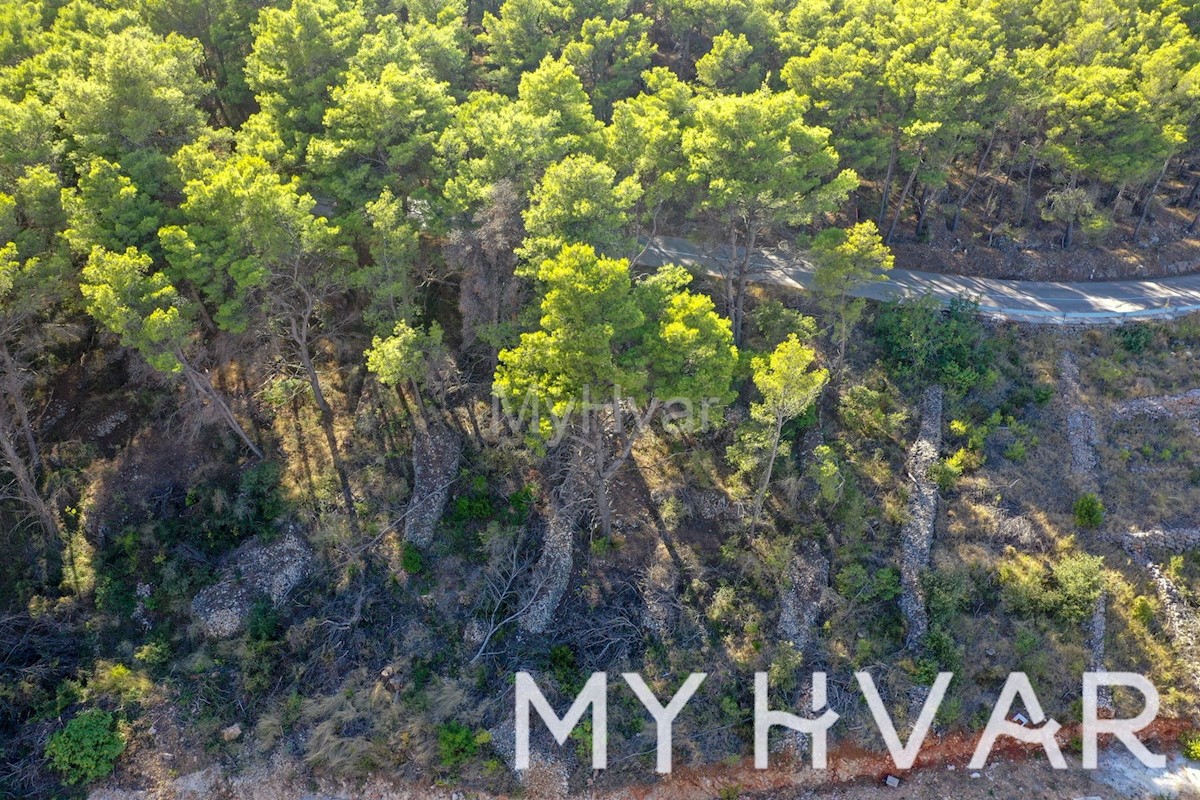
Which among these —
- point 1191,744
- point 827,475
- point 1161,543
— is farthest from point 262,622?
point 1161,543

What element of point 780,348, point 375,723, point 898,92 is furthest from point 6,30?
point 898,92

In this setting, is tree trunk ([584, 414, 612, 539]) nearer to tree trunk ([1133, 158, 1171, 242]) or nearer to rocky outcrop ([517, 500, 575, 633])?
rocky outcrop ([517, 500, 575, 633])

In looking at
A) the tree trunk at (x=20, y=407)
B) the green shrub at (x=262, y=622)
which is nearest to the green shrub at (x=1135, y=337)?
the green shrub at (x=262, y=622)

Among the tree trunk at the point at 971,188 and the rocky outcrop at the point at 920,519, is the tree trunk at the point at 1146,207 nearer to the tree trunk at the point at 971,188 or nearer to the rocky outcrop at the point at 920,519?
the tree trunk at the point at 971,188

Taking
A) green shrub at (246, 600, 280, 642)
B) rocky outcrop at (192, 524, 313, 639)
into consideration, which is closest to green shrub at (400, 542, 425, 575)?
rocky outcrop at (192, 524, 313, 639)

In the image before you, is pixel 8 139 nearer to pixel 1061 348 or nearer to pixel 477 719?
pixel 477 719

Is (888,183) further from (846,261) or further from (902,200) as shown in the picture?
(846,261)

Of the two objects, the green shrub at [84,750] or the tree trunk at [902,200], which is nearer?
the green shrub at [84,750]
